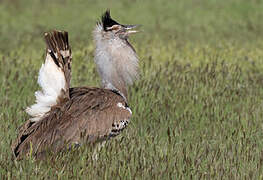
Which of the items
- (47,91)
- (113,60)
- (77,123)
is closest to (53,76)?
(47,91)

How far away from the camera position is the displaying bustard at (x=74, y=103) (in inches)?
202

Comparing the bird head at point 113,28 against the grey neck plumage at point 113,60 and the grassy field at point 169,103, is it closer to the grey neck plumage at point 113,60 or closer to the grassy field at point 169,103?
the grey neck plumage at point 113,60

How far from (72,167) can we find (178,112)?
266cm

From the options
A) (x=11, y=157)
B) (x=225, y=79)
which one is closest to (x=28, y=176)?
(x=11, y=157)

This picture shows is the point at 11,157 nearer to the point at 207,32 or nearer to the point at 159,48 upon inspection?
the point at 159,48

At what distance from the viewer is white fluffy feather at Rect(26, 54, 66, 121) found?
530 centimetres

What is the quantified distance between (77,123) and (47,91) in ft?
1.29

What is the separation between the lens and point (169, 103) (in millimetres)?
7379

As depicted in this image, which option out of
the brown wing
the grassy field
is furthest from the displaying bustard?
the grassy field

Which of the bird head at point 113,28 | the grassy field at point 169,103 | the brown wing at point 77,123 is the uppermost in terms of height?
the bird head at point 113,28

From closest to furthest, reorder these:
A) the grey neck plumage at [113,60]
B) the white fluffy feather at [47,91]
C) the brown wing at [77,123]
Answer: the brown wing at [77,123]
the white fluffy feather at [47,91]
the grey neck plumage at [113,60]

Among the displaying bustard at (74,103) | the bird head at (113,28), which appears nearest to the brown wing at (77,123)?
the displaying bustard at (74,103)

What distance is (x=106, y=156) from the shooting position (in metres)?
5.16

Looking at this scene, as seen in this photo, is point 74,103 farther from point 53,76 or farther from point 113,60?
point 113,60
